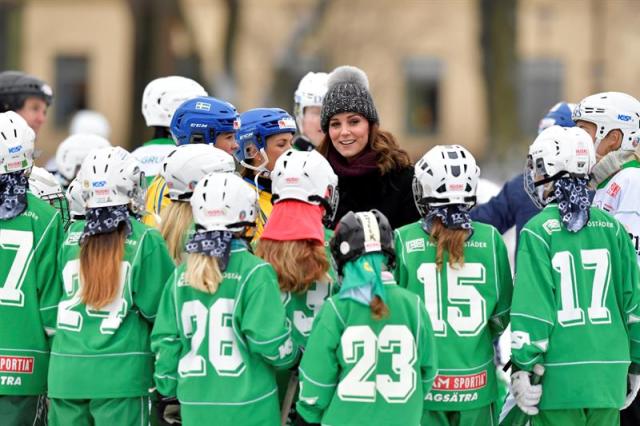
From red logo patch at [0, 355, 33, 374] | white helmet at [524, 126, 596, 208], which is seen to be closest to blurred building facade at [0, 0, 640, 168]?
white helmet at [524, 126, 596, 208]

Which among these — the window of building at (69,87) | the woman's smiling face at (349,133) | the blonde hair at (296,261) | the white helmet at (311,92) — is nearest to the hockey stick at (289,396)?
the blonde hair at (296,261)

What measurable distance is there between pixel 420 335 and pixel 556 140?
1491 mm

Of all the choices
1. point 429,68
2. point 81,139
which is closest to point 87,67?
point 429,68

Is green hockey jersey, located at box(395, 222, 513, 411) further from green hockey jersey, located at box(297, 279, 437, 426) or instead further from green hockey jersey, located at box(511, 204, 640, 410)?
green hockey jersey, located at box(297, 279, 437, 426)

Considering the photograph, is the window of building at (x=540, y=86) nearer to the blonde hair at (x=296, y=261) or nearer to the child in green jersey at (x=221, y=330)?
the blonde hair at (x=296, y=261)

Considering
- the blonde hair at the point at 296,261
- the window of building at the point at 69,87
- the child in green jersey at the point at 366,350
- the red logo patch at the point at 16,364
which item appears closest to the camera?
the child in green jersey at the point at 366,350

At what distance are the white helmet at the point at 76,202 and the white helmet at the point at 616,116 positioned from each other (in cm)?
321

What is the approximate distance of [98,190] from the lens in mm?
7164

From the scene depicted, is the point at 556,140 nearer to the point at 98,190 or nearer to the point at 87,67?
the point at 98,190

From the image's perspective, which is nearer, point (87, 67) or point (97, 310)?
point (97, 310)

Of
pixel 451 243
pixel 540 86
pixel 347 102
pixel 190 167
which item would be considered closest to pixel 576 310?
pixel 451 243

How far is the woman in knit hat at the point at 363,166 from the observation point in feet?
27.0

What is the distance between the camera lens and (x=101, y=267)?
7.05 meters

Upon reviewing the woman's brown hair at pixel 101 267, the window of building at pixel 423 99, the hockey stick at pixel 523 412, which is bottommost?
the window of building at pixel 423 99
